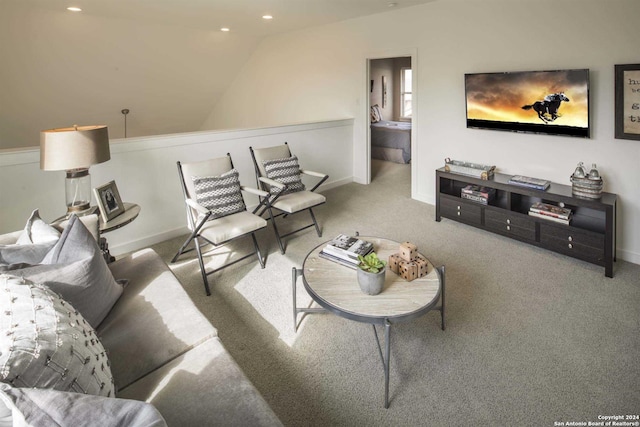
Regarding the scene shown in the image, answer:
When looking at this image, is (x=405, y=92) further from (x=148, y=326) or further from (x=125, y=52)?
(x=148, y=326)

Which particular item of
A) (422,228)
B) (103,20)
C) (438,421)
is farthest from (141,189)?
(438,421)

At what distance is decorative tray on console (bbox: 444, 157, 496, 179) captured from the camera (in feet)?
12.7

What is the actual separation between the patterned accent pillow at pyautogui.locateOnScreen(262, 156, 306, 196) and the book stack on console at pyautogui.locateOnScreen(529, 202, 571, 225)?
2.30 m

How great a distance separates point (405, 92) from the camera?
29.9 ft

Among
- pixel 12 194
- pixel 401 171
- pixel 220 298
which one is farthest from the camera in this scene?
pixel 401 171

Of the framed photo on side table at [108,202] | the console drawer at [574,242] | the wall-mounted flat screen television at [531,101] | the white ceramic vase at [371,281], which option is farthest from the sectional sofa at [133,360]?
the wall-mounted flat screen television at [531,101]

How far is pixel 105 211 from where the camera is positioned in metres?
2.67

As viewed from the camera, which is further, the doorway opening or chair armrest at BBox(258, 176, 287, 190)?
the doorway opening

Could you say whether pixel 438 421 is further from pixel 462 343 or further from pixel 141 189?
pixel 141 189

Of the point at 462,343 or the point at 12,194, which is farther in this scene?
the point at 12,194

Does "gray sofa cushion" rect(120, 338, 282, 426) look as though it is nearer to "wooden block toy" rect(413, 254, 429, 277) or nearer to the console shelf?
"wooden block toy" rect(413, 254, 429, 277)

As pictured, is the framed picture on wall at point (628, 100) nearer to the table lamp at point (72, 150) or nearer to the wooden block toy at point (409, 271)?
the wooden block toy at point (409, 271)

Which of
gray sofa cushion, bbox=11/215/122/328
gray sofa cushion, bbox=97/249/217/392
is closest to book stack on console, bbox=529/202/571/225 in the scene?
gray sofa cushion, bbox=97/249/217/392

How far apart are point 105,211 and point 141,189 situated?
43.1 inches
